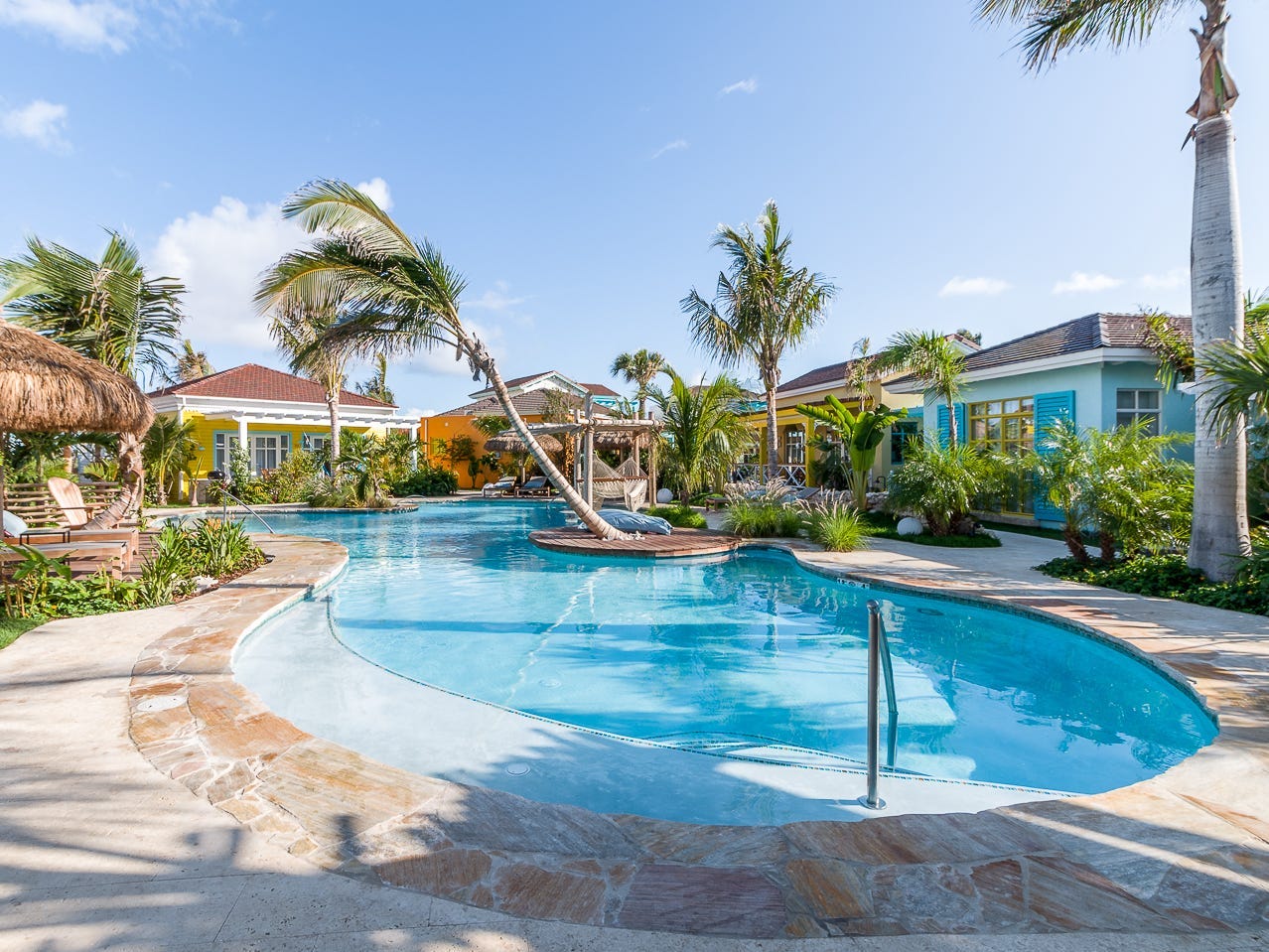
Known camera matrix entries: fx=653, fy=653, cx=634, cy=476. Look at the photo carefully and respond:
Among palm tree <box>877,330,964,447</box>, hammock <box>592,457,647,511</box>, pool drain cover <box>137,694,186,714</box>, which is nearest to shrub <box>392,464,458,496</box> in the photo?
hammock <box>592,457,647,511</box>

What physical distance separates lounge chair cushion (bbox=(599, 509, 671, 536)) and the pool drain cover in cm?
979

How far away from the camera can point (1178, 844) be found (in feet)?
8.59

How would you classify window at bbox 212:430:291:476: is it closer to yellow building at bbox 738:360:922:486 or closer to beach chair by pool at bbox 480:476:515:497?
beach chair by pool at bbox 480:476:515:497

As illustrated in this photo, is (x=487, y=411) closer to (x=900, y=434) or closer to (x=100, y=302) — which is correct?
(x=900, y=434)

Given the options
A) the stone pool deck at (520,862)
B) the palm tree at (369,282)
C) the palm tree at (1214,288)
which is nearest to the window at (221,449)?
the palm tree at (369,282)

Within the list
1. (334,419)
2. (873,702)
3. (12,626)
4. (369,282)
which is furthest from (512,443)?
(873,702)

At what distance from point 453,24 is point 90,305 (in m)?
8.26

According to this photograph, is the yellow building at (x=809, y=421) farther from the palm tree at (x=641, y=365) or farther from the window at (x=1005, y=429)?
the palm tree at (x=641, y=365)

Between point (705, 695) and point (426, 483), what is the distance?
22.1 m

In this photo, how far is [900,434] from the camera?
20.5 meters

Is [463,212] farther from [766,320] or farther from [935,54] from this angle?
[935,54]

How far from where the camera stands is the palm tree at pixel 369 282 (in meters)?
10.1

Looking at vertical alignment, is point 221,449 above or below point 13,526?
above

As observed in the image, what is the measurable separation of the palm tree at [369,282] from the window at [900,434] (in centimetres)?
1281
